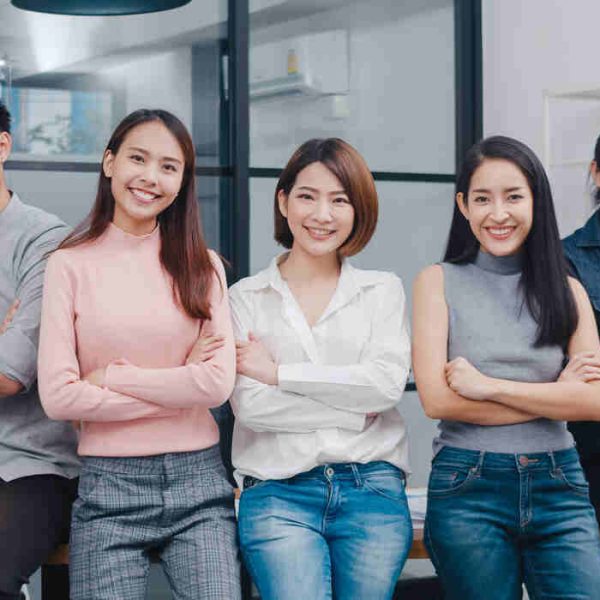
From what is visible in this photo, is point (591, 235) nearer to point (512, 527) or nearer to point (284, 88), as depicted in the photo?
point (512, 527)

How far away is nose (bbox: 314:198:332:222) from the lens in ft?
7.66

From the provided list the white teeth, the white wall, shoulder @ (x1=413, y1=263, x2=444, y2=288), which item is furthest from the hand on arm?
the white wall

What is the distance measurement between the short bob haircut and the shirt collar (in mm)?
506

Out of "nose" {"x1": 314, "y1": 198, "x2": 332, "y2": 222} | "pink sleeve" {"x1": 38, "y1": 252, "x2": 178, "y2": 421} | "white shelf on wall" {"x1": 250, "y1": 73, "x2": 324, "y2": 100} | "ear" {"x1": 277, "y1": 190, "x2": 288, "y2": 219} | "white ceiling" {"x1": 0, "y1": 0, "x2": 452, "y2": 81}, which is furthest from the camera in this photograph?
"white shelf on wall" {"x1": 250, "y1": 73, "x2": 324, "y2": 100}

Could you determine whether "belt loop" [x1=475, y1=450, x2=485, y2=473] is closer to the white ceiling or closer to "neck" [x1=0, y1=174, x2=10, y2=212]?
"neck" [x1=0, y1=174, x2=10, y2=212]

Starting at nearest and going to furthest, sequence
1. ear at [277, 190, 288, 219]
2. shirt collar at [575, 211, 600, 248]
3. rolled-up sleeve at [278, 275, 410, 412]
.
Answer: rolled-up sleeve at [278, 275, 410, 412]
ear at [277, 190, 288, 219]
shirt collar at [575, 211, 600, 248]

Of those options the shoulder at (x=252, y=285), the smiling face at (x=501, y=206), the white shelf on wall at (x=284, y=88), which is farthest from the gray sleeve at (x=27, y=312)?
the white shelf on wall at (x=284, y=88)

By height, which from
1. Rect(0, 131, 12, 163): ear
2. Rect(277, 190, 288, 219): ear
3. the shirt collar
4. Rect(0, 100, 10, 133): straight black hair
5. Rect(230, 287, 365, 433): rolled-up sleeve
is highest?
Rect(0, 100, 10, 133): straight black hair

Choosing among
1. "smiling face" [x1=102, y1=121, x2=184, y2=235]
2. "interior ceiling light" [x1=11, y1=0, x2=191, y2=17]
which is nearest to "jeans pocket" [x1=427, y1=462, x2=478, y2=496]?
"smiling face" [x1=102, y1=121, x2=184, y2=235]

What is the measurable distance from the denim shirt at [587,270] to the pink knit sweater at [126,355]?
812 millimetres

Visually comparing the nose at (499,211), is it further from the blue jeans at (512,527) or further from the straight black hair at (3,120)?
the straight black hair at (3,120)

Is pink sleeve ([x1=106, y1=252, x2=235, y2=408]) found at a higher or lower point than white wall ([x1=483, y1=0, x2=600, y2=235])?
lower

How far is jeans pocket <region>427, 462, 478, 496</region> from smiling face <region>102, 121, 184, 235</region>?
2.54 ft

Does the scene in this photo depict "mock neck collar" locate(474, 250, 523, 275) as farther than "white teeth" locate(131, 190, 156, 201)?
Yes
